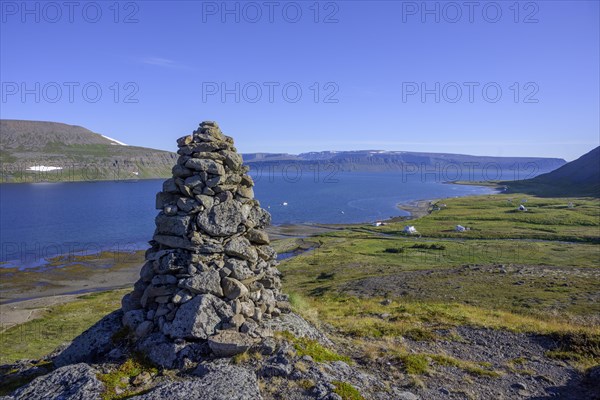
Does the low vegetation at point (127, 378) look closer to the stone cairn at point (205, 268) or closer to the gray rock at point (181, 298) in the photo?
the stone cairn at point (205, 268)

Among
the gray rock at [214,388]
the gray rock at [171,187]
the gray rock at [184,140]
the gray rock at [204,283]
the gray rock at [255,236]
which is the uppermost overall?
the gray rock at [184,140]

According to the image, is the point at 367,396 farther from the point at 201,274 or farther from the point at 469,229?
the point at 469,229

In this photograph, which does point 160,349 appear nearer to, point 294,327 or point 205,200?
point 294,327

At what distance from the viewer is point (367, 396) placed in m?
12.0

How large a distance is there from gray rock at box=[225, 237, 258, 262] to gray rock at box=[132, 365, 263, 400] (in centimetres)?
431

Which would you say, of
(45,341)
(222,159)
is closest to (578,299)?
(222,159)

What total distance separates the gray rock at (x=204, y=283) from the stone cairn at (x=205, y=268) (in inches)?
1.3

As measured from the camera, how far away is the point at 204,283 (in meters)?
13.9

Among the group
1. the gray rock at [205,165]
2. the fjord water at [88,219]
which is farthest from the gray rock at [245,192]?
the fjord water at [88,219]

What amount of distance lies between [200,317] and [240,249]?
2.87 meters

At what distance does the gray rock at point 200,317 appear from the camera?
13242mm

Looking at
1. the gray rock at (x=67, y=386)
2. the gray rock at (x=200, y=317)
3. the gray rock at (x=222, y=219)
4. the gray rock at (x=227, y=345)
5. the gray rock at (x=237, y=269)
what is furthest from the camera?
the gray rock at (x=222, y=219)

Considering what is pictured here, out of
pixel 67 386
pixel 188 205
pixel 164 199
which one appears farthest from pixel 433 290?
pixel 67 386

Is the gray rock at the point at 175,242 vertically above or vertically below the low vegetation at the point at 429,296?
above
